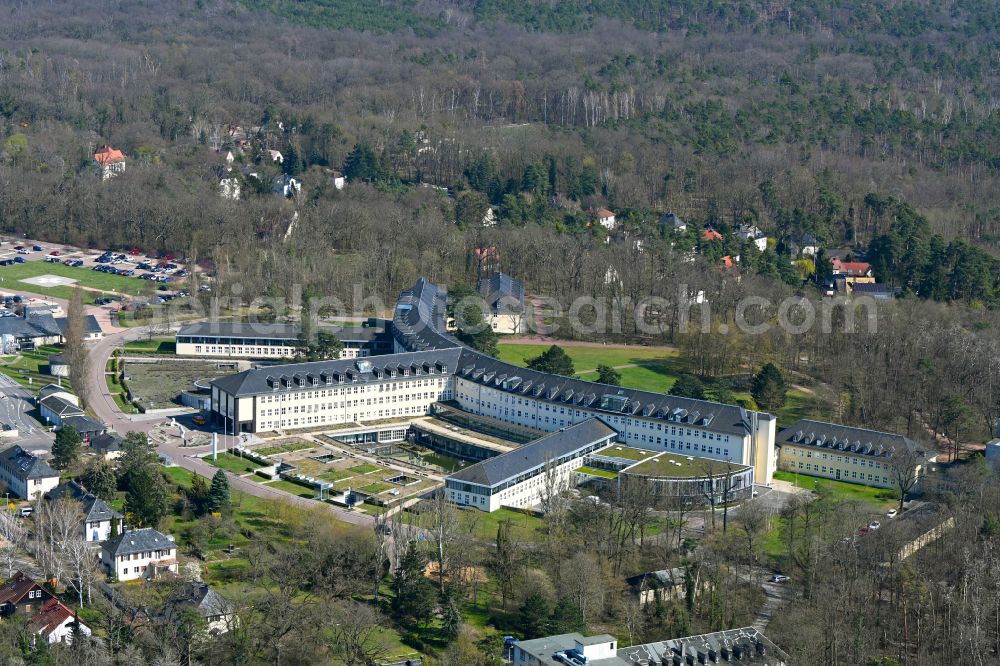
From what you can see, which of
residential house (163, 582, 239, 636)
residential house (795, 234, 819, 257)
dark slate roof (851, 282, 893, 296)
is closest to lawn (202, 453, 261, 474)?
residential house (163, 582, 239, 636)

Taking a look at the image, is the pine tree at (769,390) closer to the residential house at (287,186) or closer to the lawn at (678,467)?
the lawn at (678,467)

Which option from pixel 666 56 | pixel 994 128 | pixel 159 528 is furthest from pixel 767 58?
pixel 159 528

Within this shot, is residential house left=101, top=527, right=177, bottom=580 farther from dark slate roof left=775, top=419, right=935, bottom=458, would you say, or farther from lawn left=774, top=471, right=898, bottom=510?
dark slate roof left=775, top=419, right=935, bottom=458

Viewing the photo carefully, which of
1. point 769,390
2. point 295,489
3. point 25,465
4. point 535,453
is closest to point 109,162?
point 25,465

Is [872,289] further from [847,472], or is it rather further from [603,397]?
[603,397]

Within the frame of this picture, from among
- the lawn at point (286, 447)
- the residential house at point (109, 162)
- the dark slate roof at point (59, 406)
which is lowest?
the lawn at point (286, 447)

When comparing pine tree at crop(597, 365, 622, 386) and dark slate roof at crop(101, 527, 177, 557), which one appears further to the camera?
pine tree at crop(597, 365, 622, 386)

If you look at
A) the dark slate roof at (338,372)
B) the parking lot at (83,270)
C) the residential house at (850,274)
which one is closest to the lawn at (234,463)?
the dark slate roof at (338,372)
